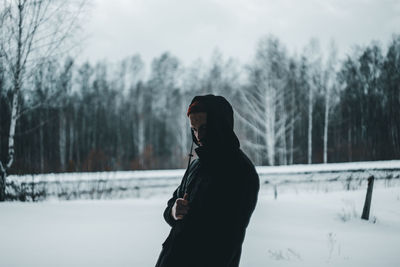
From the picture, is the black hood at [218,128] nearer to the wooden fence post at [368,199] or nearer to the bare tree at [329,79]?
the wooden fence post at [368,199]

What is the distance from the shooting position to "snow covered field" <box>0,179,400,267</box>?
3395 millimetres

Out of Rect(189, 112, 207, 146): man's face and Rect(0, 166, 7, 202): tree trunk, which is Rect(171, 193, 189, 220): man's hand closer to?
Rect(189, 112, 207, 146): man's face

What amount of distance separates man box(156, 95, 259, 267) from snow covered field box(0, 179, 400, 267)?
2413mm

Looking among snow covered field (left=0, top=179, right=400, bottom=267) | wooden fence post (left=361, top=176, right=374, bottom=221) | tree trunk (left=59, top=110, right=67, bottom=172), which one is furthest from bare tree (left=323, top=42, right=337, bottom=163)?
tree trunk (left=59, top=110, right=67, bottom=172)

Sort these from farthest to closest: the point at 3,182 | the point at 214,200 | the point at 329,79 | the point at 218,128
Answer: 1. the point at 329,79
2. the point at 3,182
3. the point at 218,128
4. the point at 214,200

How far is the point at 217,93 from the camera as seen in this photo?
795 inches

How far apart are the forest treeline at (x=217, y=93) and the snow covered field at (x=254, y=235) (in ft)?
3.29

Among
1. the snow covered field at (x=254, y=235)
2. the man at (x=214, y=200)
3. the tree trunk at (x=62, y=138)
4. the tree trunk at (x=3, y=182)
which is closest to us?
the man at (x=214, y=200)

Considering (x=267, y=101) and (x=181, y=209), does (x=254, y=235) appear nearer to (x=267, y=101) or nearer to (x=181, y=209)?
(x=181, y=209)

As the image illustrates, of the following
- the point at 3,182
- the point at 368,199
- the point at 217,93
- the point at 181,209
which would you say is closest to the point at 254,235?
the point at 368,199

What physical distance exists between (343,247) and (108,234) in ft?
10.6

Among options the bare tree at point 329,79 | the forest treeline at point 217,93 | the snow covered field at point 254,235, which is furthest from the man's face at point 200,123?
the bare tree at point 329,79

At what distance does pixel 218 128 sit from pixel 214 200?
1.11ft

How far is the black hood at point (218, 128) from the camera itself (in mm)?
1343
